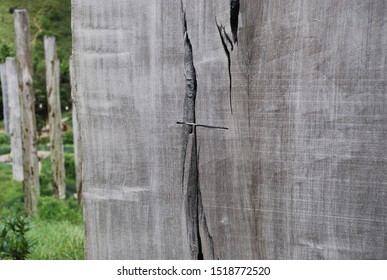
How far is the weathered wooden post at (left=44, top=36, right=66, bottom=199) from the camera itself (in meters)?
6.18

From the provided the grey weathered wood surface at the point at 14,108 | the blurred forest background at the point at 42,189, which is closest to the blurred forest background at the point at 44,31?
the blurred forest background at the point at 42,189

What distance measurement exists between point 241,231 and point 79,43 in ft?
1.46

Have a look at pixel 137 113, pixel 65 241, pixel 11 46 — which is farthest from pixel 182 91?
pixel 11 46

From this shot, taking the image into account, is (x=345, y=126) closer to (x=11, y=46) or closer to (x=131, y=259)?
(x=131, y=259)

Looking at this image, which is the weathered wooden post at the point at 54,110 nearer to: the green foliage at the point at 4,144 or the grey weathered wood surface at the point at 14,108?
the grey weathered wood surface at the point at 14,108

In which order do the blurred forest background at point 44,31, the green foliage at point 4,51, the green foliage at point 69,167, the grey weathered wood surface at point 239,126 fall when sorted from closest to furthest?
1. the grey weathered wood surface at point 239,126
2. the green foliage at point 4,51
3. the green foliage at point 69,167
4. the blurred forest background at point 44,31

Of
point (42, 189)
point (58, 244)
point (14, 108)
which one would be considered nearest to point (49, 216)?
point (14, 108)

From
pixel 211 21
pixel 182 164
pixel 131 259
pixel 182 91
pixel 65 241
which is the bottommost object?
pixel 65 241

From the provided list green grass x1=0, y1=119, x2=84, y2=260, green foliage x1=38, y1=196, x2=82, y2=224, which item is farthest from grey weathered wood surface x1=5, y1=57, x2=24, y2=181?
green foliage x1=38, y1=196, x2=82, y2=224

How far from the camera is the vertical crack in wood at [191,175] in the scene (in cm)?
92

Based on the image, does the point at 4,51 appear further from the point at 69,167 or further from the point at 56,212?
the point at 56,212

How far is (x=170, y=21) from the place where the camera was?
922mm

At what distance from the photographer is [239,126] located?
3.00 ft

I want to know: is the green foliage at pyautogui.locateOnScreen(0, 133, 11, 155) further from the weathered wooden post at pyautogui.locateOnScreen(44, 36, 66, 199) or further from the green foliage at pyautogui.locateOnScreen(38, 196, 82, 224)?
the green foliage at pyautogui.locateOnScreen(38, 196, 82, 224)
